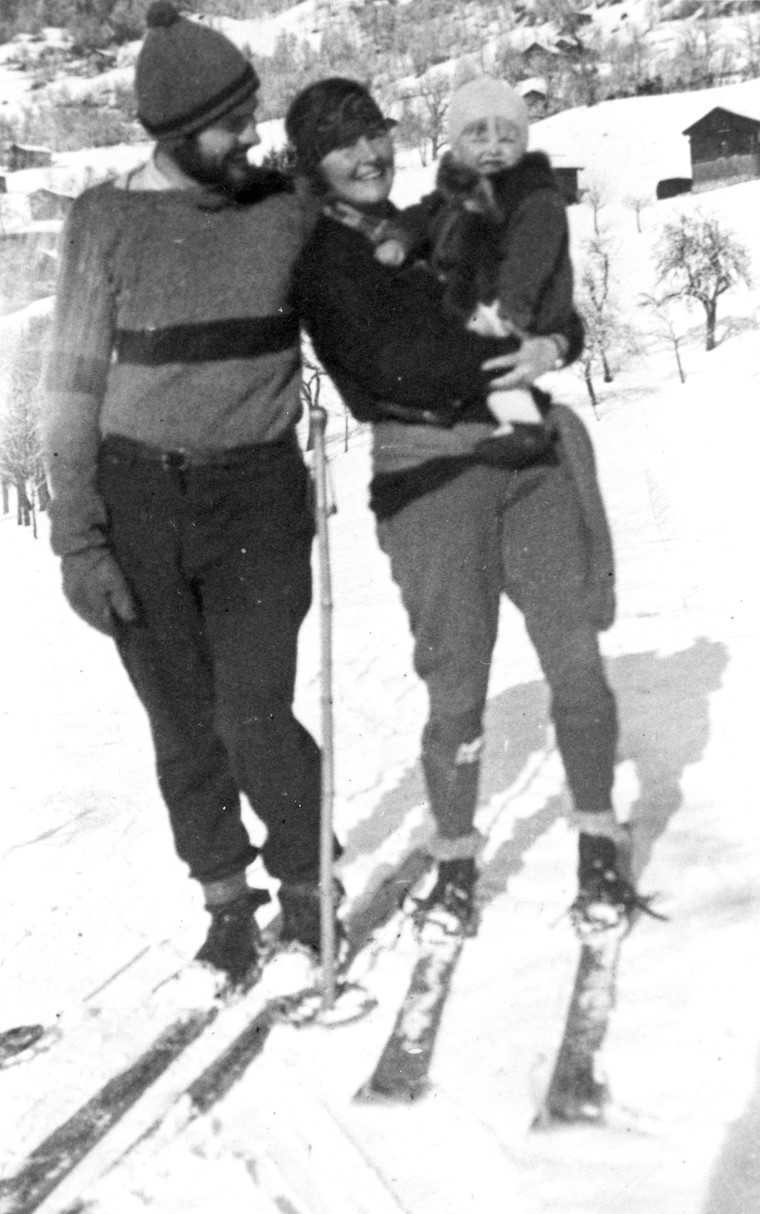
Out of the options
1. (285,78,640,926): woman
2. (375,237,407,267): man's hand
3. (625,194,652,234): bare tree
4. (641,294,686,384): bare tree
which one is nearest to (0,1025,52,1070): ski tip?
(285,78,640,926): woman

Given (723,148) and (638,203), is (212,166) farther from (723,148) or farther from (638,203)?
(723,148)

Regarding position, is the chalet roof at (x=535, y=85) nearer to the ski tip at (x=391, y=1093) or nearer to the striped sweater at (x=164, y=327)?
the striped sweater at (x=164, y=327)

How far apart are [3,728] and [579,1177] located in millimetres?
5947

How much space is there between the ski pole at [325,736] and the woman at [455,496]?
178 millimetres

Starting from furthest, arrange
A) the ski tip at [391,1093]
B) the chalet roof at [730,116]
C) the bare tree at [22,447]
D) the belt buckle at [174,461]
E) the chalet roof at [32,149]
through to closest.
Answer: the chalet roof at [730,116], the bare tree at [22,447], the chalet roof at [32,149], the belt buckle at [174,461], the ski tip at [391,1093]

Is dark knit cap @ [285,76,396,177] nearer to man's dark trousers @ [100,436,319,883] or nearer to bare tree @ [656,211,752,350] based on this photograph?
man's dark trousers @ [100,436,319,883]

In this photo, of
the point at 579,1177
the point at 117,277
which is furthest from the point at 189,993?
the point at 117,277

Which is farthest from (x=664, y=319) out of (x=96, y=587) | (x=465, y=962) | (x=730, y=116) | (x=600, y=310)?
(x=96, y=587)

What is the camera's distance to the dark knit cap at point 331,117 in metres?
2.46

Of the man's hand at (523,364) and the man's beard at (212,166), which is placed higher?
the man's beard at (212,166)

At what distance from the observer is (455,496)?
2627 millimetres

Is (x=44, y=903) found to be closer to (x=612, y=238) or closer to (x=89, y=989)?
(x=89, y=989)

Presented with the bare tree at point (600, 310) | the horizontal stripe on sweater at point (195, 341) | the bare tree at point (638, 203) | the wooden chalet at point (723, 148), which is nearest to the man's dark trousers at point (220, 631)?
the horizontal stripe on sweater at point (195, 341)

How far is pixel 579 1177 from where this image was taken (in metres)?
1.97
